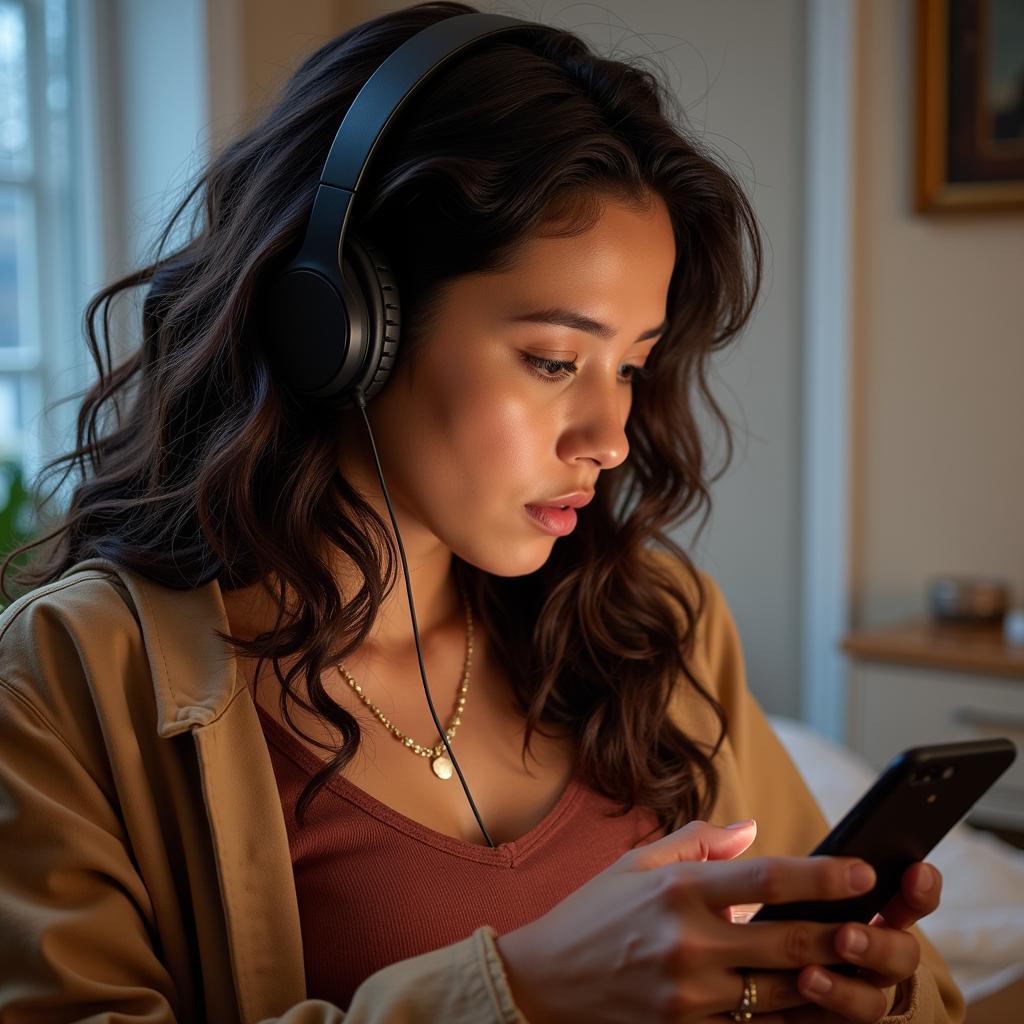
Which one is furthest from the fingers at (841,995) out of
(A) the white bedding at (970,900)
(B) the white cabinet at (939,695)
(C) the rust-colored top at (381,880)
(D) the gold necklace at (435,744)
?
(B) the white cabinet at (939,695)

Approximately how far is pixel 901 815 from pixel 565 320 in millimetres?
475

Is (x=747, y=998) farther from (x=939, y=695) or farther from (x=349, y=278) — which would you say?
(x=939, y=695)

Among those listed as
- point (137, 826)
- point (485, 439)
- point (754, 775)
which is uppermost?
point (485, 439)

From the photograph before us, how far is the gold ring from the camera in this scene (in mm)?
685

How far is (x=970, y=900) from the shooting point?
4.95ft

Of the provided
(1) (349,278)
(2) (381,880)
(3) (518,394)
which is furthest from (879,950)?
(1) (349,278)

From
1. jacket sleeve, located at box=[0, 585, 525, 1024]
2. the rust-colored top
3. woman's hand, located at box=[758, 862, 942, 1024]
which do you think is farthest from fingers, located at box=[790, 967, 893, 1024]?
the rust-colored top

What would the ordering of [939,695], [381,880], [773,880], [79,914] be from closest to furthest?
[773,880]
[79,914]
[381,880]
[939,695]

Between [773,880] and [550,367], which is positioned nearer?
[773,880]

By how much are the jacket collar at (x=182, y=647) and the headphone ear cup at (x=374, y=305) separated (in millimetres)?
224

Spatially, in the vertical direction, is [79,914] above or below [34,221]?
below

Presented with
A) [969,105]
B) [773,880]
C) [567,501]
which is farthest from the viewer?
[969,105]

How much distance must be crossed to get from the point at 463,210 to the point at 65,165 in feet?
7.20

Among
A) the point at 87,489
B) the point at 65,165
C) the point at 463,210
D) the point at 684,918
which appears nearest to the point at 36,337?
the point at 65,165
